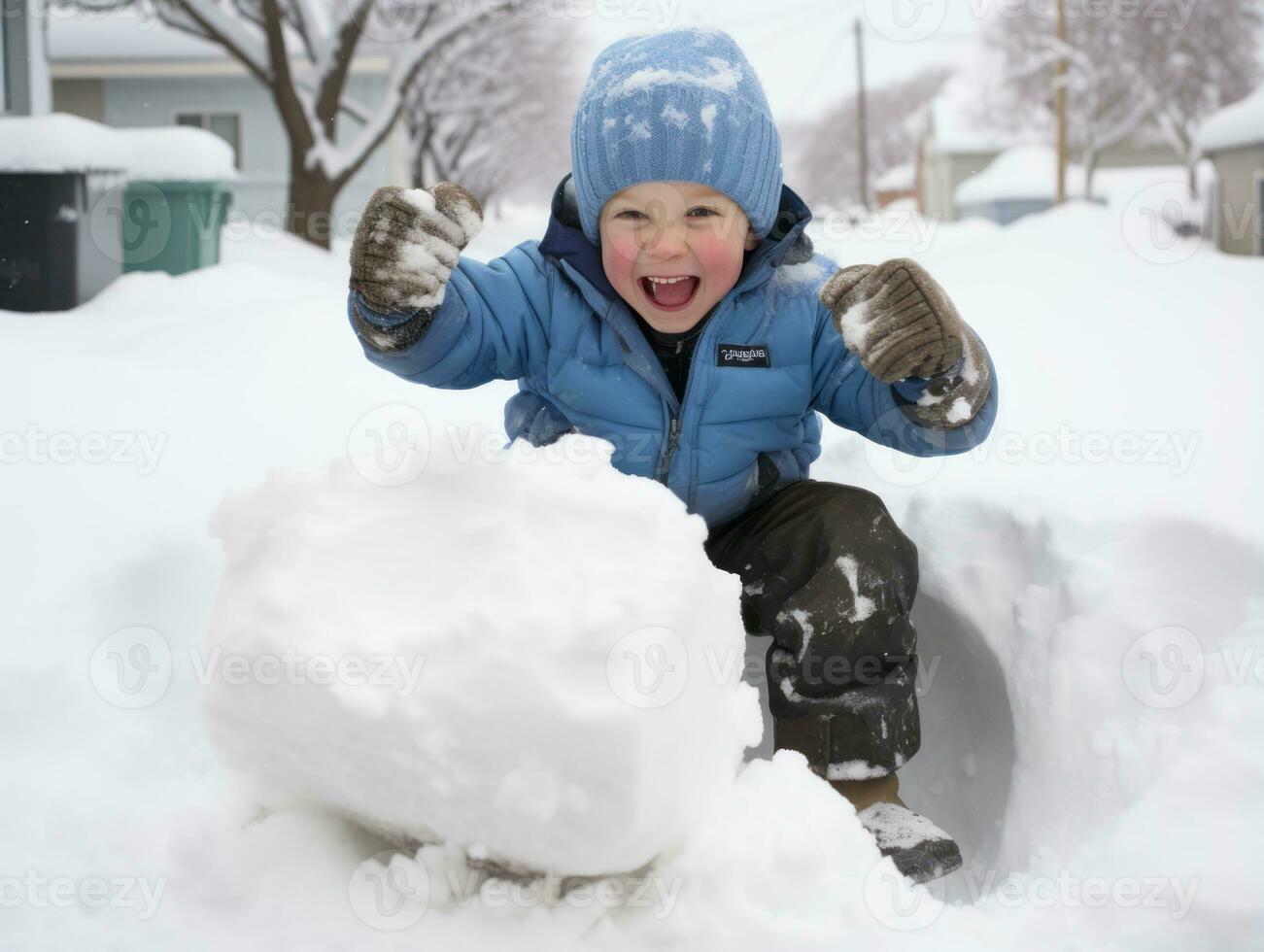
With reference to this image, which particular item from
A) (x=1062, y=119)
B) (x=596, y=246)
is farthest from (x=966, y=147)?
(x=596, y=246)

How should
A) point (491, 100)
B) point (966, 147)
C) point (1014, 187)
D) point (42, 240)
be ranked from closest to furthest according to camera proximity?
point (42, 240) → point (491, 100) → point (1014, 187) → point (966, 147)

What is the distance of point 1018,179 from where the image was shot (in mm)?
30922

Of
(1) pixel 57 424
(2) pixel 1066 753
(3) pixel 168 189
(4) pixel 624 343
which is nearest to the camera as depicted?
(2) pixel 1066 753

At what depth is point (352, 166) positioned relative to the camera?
11.7m

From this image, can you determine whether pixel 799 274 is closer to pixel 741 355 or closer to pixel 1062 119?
pixel 741 355

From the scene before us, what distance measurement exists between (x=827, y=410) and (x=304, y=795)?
128 centimetres

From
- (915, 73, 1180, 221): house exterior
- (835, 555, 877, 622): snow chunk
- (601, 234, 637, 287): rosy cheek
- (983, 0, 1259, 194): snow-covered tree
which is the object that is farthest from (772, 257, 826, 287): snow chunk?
(915, 73, 1180, 221): house exterior

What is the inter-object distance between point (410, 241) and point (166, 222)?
6.00 metres

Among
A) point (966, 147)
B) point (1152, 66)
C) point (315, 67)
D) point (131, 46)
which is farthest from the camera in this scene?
point (966, 147)

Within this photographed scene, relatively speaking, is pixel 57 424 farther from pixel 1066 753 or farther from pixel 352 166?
pixel 352 166

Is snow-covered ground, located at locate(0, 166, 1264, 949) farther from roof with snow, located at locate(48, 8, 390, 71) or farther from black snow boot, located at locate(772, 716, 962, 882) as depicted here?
roof with snow, located at locate(48, 8, 390, 71)

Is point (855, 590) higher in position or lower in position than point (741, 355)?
lower

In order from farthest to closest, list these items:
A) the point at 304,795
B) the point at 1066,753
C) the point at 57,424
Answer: the point at 57,424 → the point at 1066,753 → the point at 304,795

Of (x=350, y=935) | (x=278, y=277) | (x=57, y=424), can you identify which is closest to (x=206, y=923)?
(x=350, y=935)
